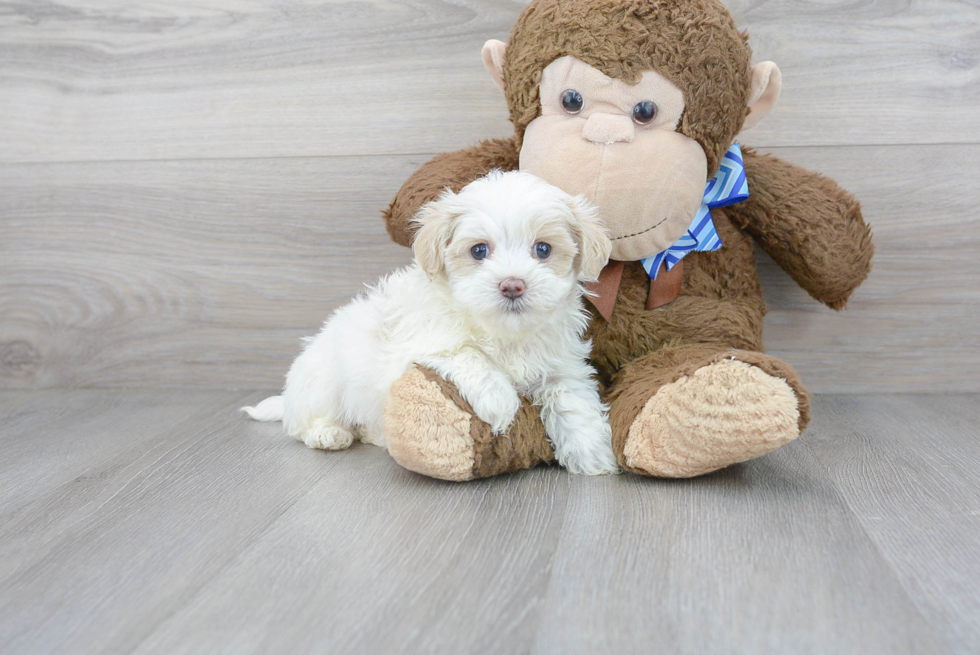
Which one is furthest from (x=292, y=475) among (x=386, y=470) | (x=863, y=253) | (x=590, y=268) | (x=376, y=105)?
(x=863, y=253)

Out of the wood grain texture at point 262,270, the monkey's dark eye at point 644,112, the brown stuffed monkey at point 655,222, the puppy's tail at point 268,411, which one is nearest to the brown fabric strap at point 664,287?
the brown stuffed monkey at point 655,222

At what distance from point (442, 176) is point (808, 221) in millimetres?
553

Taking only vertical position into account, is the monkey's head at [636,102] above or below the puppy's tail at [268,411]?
above

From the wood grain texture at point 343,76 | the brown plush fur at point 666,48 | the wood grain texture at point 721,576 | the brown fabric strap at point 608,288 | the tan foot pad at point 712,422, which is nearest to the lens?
the wood grain texture at point 721,576

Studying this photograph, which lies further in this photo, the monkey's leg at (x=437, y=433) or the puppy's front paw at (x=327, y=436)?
the puppy's front paw at (x=327, y=436)

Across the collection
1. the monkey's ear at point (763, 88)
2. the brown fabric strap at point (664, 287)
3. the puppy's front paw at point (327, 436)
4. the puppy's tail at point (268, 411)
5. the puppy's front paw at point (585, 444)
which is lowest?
the puppy's tail at point (268, 411)

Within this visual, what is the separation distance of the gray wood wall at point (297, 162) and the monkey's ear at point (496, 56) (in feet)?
0.73

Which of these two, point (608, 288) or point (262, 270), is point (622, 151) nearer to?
point (608, 288)

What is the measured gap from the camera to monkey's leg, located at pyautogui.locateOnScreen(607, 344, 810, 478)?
0.89 metres

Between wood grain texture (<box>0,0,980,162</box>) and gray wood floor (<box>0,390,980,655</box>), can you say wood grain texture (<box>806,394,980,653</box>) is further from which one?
wood grain texture (<box>0,0,980,162</box>)

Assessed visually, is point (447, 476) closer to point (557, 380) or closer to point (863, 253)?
point (557, 380)

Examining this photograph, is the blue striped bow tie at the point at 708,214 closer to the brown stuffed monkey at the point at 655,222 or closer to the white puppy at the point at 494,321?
the brown stuffed monkey at the point at 655,222

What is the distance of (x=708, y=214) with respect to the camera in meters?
1.14

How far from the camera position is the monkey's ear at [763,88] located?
41.9 inches
